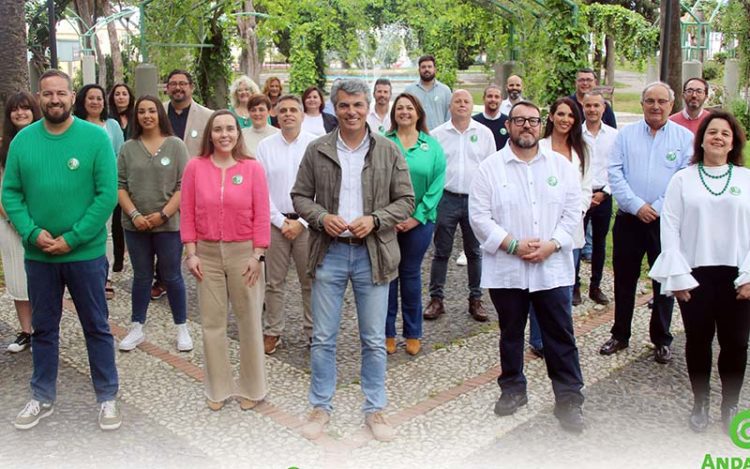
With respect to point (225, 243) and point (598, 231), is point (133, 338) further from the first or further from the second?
point (598, 231)

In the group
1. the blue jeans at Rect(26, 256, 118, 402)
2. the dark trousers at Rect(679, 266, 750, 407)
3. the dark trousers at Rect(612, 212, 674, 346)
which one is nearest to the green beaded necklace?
the dark trousers at Rect(679, 266, 750, 407)

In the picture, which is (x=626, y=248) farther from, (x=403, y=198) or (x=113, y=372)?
(x=113, y=372)

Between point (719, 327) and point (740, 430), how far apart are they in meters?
0.64

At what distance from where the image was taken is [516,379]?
5.29 m

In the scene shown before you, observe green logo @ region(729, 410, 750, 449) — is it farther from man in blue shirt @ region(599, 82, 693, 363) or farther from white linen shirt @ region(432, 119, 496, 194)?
white linen shirt @ region(432, 119, 496, 194)

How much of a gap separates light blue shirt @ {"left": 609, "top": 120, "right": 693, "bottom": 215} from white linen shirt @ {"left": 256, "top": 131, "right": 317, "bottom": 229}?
8.17ft

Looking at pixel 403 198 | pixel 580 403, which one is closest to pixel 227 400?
pixel 403 198

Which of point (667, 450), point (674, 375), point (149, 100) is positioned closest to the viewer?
point (667, 450)

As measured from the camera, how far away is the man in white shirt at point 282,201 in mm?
6281

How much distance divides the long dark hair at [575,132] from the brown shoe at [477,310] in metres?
1.64

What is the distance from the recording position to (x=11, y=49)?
958 centimetres

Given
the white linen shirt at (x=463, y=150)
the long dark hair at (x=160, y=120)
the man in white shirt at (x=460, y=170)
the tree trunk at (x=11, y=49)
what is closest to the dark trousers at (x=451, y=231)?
the man in white shirt at (x=460, y=170)

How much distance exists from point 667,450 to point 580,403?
575 mm

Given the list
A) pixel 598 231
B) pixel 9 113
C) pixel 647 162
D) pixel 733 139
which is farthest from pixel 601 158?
pixel 9 113
